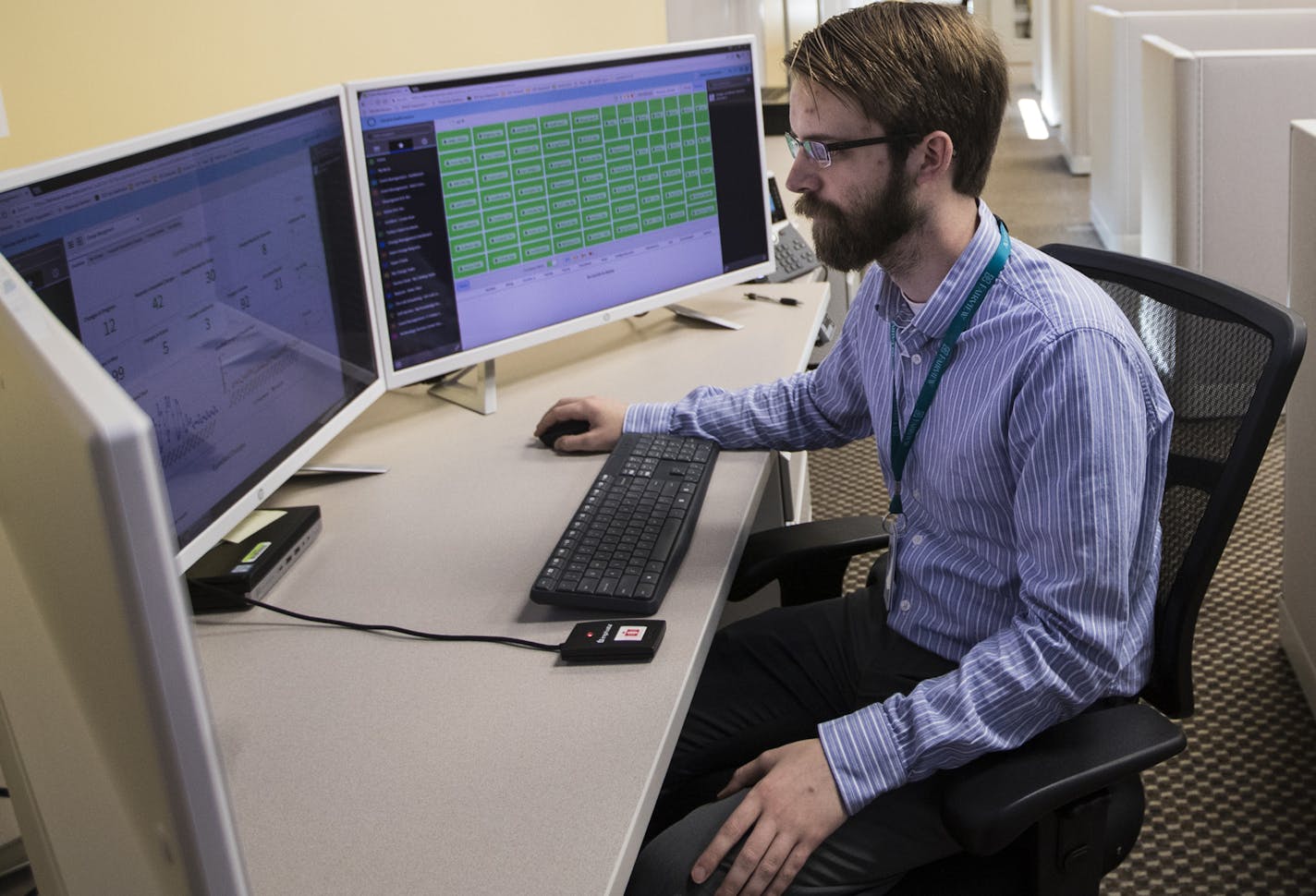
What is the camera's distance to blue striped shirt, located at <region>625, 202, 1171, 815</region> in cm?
104

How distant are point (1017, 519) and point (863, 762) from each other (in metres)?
0.24

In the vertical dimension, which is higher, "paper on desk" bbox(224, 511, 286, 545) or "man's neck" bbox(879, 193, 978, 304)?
"man's neck" bbox(879, 193, 978, 304)

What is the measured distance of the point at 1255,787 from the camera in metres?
1.93

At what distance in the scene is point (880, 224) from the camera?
124 centimetres

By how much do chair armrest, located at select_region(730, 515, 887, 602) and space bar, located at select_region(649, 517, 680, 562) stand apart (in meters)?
0.13

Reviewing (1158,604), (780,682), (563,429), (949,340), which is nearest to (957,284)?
(949,340)

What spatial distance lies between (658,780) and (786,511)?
93 cm

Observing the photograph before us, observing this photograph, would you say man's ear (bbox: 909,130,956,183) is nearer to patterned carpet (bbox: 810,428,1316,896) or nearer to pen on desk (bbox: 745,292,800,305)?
pen on desk (bbox: 745,292,800,305)

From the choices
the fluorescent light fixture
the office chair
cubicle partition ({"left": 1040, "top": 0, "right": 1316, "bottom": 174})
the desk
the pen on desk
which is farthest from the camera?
cubicle partition ({"left": 1040, "top": 0, "right": 1316, "bottom": 174})

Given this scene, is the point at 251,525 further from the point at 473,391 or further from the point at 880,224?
the point at 880,224

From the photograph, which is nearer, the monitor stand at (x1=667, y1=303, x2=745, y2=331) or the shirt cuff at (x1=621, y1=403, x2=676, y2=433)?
the shirt cuff at (x1=621, y1=403, x2=676, y2=433)

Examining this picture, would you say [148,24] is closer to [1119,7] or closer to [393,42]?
[393,42]

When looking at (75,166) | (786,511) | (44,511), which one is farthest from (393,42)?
(44,511)

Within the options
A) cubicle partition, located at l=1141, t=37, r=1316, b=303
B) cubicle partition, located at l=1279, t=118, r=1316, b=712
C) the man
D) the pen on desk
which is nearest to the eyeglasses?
the man
